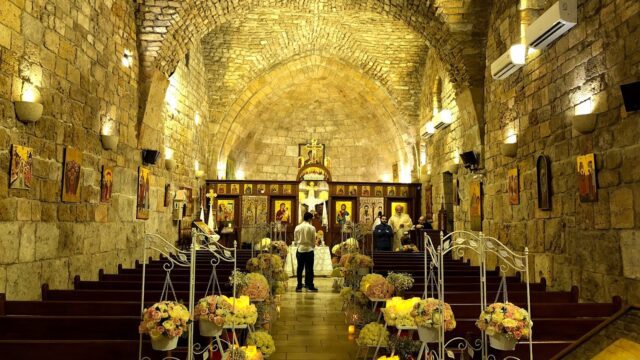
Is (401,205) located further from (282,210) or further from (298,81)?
(298,81)

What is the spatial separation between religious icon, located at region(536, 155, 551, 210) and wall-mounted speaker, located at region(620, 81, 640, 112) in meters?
2.28

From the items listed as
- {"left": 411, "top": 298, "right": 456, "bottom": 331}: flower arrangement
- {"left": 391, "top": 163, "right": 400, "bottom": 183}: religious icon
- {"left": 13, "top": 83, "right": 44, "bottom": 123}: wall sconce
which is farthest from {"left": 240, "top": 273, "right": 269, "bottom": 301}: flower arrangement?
{"left": 391, "top": 163, "right": 400, "bottom": 183}: religious icon

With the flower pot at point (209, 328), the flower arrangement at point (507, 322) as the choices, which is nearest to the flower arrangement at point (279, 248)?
the flower pot at point (209, 328)

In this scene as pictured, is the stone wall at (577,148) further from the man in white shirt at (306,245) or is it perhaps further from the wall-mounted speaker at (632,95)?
the man in white shirt at (306,245)

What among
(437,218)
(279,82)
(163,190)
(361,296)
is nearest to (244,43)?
(279,82)

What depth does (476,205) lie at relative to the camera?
10.3 m

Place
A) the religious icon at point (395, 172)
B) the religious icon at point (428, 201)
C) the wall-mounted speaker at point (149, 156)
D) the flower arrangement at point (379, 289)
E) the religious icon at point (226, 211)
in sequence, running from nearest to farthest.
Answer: the flower arrangement at point (379, 289) < the wall-mounted speaker at point (149, 156) < the religious icon at point (428, 201) < the religious icon at point (226, 211) < the religious icon at point (395, 172)

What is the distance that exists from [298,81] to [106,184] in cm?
1073

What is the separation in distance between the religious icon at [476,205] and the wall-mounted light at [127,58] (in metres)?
7.48

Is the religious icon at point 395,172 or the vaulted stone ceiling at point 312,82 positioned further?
the religious icon at point 395,172

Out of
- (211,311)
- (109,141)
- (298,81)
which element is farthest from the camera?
(298,81)

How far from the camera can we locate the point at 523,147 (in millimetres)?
8164

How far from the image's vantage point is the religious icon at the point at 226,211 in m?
16.1

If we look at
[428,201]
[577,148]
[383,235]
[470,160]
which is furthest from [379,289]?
[428,201]
